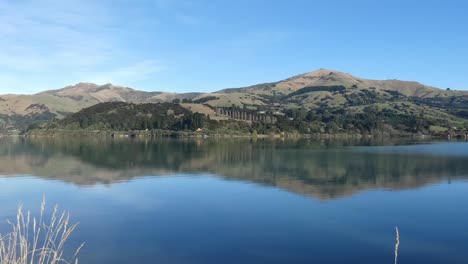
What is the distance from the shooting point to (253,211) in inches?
1211

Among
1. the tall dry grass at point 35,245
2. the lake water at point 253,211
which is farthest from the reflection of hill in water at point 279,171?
the tall dry grass at point 35,245

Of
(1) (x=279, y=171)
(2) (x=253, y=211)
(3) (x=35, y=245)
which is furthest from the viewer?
(1) (x=279, y=171)

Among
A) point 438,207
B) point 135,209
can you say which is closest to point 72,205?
point 135,209

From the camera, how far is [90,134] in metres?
196

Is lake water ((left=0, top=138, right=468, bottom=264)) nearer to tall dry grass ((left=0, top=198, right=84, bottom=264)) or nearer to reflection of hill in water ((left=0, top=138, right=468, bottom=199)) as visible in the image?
reflection of hill in water ((left=0, top=138, right=468, bottom=199))

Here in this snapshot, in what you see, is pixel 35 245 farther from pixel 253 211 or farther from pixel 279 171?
pixel 279 171

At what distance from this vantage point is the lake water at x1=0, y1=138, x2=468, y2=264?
21.0 meters

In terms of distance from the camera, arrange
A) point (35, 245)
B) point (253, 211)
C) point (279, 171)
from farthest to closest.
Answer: point (279, 171), point (253, 211), point (35, 245)

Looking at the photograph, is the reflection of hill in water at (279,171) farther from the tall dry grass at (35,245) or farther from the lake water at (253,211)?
the tall dry grass at (35,245)

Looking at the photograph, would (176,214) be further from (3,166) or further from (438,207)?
(3,166)

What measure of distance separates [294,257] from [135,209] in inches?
595

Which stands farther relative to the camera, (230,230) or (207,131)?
(207,131)

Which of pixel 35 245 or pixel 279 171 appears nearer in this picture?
pixel 35 245

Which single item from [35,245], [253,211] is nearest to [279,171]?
[253,211]
